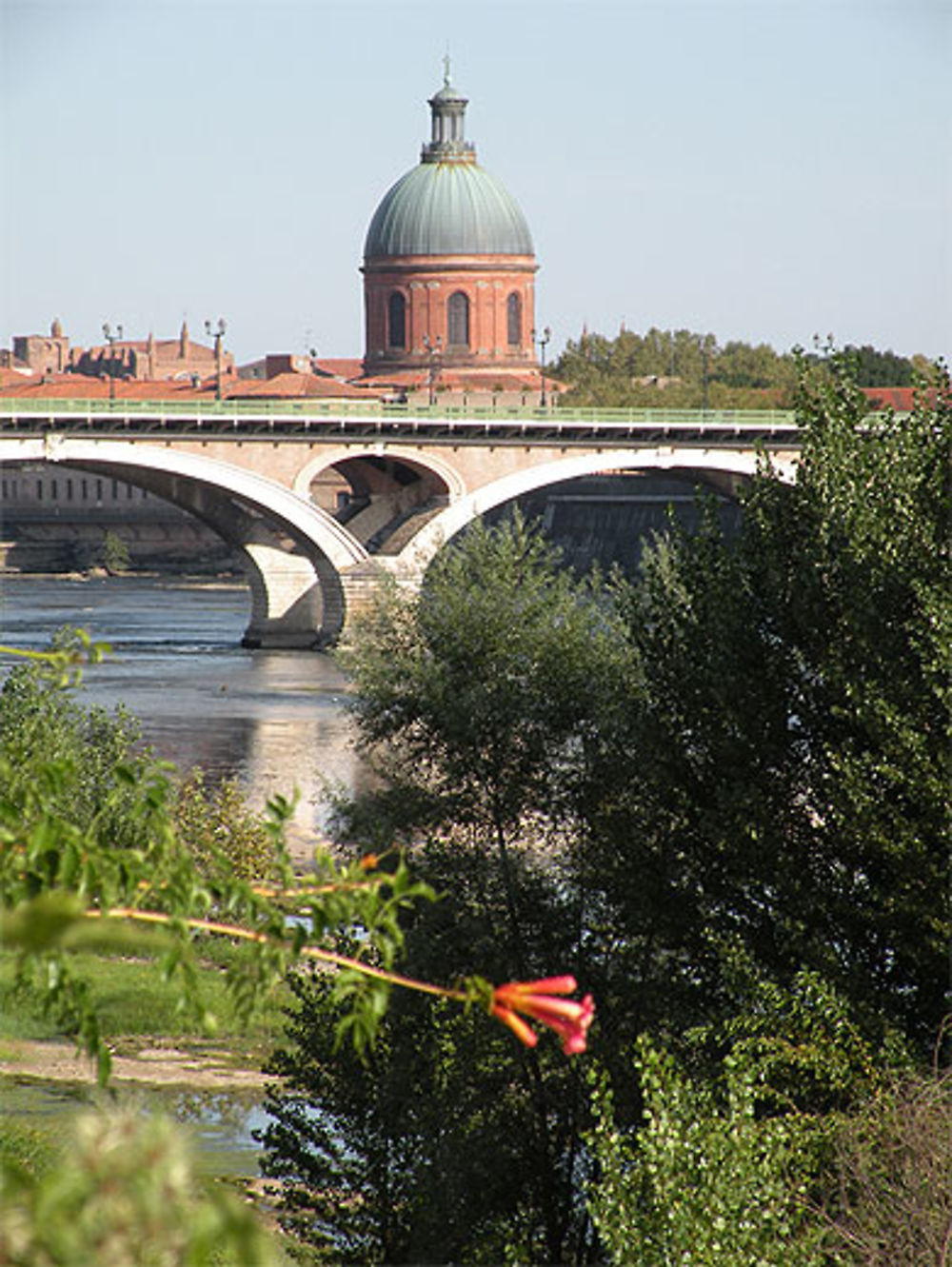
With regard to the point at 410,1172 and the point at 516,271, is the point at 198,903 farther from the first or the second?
the point at 516,271

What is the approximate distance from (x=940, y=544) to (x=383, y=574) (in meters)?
5.99

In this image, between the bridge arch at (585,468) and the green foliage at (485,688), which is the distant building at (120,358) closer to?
the bridge arch at (585,468)

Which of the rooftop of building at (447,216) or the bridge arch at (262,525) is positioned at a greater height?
the rooftop of building at (447,216)

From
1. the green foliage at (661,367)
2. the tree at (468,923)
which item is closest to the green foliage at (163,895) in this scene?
the tree at (468,923)

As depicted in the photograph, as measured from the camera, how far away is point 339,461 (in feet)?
197

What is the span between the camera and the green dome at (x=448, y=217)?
9438cm

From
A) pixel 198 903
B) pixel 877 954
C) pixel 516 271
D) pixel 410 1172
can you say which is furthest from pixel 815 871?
pixel 516 271

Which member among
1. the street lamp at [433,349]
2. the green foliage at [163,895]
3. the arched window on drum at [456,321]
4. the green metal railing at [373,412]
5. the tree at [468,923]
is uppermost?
the arched window on drum at [456,321]

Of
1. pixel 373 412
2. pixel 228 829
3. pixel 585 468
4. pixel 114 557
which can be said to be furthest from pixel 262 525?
pixel 228 829

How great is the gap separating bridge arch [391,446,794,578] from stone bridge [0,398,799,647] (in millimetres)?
52

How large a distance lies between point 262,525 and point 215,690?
16.3 m

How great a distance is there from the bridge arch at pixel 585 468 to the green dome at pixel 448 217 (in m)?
33.9

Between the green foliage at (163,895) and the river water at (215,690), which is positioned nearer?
the green foliage at (163,895)

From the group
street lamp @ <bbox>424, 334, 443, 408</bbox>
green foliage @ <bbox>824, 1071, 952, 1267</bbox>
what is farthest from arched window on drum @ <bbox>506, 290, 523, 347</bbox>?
green foliage @ <bbox>824, 1071, 952, 1267</bbox>
